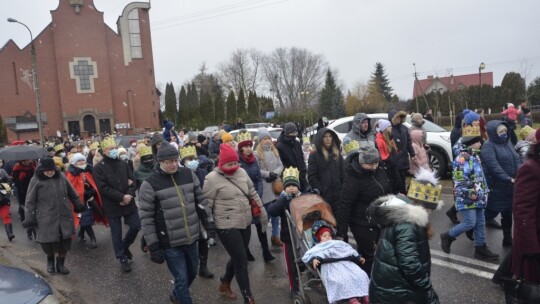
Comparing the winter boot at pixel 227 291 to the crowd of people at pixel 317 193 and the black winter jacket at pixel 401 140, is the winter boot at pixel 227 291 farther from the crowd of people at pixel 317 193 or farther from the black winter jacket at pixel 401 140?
the black winter jacket at pixel 401 140

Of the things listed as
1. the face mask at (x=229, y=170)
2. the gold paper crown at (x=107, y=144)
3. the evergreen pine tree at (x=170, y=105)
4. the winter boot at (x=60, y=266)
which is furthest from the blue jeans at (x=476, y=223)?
the evergreen pine tree at (x=170, y=105)

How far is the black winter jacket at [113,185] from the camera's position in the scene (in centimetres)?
612

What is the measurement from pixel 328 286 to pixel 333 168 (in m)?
2.09

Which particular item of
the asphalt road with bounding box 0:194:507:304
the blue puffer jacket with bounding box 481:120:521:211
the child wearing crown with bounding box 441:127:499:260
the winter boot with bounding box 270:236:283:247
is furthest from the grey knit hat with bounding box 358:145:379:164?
the winter boot with bounding box 270:236:283:247

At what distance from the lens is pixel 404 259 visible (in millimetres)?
2955

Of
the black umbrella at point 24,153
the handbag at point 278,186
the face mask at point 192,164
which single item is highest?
the black umbrella at point 24,153

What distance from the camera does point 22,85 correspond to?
144 feet

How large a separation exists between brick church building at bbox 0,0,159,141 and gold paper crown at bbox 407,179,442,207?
152 feet

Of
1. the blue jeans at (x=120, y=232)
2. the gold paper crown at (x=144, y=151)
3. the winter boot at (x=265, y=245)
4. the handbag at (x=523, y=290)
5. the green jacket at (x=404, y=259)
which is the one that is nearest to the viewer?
the green jacket at (x=404, y=259)

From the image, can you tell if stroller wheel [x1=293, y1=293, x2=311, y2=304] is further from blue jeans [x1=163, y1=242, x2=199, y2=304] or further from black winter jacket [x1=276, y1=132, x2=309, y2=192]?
black winter jacket [x1=276, y1=132, x2=309, y2=192]

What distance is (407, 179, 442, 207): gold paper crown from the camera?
3824 mm

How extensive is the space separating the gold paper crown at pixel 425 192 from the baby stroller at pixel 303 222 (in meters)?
0.91

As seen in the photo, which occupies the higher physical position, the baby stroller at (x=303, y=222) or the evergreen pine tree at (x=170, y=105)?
the evergreen pine tree at (x=170, y=105)

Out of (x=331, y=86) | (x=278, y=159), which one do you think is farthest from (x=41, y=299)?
(x=331, y=86)
